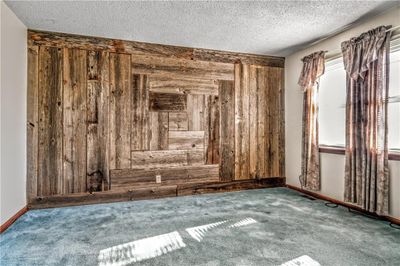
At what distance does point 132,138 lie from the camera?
381cm

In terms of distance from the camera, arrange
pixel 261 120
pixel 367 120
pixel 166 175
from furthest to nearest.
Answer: pixel 261 120 < pixel 166 175 < pixel 367 120

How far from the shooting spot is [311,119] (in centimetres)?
392

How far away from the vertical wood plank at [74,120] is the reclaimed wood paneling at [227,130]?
7.30 feet

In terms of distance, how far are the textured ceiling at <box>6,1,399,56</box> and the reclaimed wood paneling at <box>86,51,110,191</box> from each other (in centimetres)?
44

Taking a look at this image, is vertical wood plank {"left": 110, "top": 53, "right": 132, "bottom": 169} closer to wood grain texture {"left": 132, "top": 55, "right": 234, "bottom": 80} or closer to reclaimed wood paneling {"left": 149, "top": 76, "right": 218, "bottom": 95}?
wood grain texture {"left": 132, "top": 55, "right": 234, "bottom": 80}

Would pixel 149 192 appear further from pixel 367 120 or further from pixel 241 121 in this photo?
pixel 367 120

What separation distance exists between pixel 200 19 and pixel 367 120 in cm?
243

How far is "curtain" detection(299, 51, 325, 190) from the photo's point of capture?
381 centimetres

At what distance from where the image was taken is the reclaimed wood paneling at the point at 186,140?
4016 mm

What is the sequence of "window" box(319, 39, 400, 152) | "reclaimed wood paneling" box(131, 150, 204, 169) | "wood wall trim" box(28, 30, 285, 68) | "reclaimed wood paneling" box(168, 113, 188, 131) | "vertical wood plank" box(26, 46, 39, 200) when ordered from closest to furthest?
"vertical wood plank" box(26, 46, 39, 200) → "wood wall trim" box(28, 30, 285, 68) → "window" box(319, 39, 400, 152) → "reclaimed wood paneling" box(131, 150, 204, 169) → "reclaimed wood paneling" box(168, 113, 188, 131)

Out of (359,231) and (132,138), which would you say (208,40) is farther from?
(359,231)

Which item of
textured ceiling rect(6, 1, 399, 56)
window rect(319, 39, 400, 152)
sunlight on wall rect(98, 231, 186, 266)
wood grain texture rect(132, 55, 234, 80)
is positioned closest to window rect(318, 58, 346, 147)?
window rect(319, 39, 400, 152)

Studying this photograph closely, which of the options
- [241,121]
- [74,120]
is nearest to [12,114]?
[74,120]

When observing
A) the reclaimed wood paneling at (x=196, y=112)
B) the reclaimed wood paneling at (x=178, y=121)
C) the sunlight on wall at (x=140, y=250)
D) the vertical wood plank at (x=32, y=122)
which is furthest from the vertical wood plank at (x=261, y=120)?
the vertical wood plank at (x=32, y=122)
